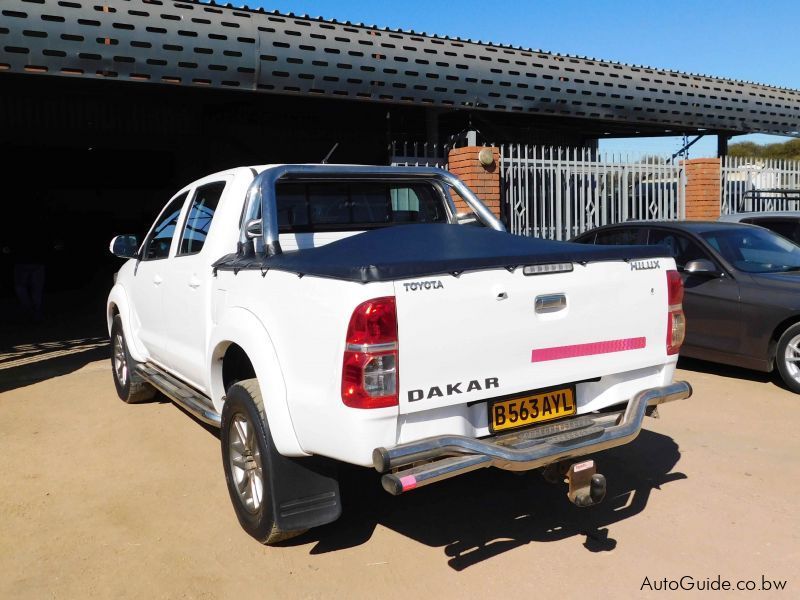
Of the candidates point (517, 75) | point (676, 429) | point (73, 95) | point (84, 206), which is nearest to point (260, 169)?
point (676, 429)

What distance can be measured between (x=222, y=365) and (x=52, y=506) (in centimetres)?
139

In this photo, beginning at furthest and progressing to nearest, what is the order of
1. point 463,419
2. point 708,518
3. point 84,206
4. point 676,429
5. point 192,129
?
point 84,206 < point 192,129 < point 676,429 < point 708,518 < point 463,419

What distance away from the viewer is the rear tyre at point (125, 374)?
6.38 metres

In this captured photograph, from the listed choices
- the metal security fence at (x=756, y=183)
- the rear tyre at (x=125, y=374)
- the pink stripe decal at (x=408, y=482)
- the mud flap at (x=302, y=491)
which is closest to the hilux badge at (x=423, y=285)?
the pink stripe decal at (x=408, y=482)

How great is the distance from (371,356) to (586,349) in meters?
1.17

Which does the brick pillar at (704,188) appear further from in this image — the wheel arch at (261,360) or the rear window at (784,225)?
the wheel arch at (261,360)

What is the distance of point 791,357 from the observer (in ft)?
21.7

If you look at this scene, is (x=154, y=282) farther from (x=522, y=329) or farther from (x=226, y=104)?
(x=226, y=104)

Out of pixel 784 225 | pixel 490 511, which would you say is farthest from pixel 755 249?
pixel 490 511

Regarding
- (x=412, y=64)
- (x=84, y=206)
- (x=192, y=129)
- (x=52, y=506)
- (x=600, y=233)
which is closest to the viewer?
Answer: (x=52, y=506)

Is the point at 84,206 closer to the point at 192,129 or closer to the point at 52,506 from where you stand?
the point at 192,129

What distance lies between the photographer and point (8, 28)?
7.43m

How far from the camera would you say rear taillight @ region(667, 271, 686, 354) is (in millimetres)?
3883

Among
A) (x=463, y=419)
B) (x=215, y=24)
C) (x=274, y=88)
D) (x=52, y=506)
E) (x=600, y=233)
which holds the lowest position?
(x=52, y=506)
